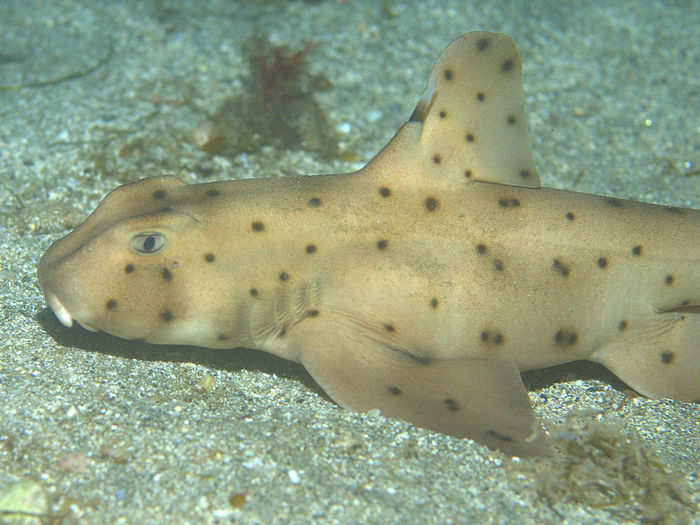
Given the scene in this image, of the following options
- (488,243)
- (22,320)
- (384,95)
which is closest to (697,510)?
(488,243)

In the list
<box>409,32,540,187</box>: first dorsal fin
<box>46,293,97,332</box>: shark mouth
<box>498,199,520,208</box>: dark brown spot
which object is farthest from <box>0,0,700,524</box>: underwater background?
<box>409,32,540,187</box>: first dorsal fin

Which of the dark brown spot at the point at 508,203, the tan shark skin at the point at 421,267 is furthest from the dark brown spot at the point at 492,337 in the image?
the dark brown spot at the point at 508,203

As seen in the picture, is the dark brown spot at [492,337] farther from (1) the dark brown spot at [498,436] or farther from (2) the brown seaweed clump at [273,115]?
(2) the brown seaweed clump at [273,115]

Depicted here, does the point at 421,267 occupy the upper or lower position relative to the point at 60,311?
upper

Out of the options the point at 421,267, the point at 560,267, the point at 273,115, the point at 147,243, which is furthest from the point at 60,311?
the point at 273,115

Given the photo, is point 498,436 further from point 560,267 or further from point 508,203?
point 508,203

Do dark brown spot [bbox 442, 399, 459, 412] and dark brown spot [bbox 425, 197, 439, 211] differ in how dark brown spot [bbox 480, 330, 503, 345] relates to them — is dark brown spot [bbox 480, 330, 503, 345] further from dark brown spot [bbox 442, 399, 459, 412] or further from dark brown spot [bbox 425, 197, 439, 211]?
dark brown spot [bbox 425, 197, 439, 211]
